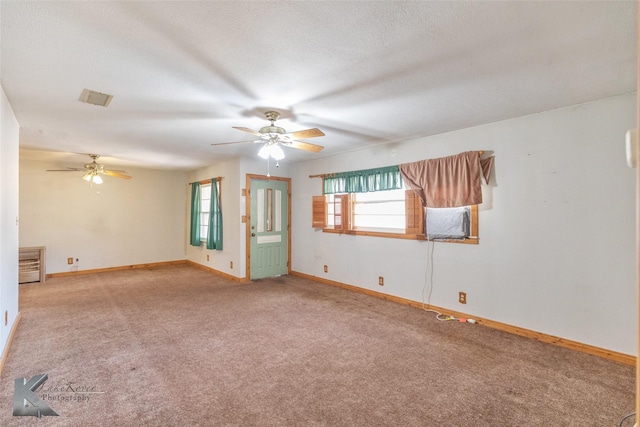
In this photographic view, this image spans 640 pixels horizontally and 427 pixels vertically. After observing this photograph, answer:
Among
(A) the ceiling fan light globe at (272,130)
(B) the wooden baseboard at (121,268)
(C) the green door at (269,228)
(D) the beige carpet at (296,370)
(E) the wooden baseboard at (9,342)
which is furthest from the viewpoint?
(B) the wooden baseboard at (121,268)

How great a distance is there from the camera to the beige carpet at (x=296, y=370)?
206 centimetres

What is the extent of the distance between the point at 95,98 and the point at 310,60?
6.85ft

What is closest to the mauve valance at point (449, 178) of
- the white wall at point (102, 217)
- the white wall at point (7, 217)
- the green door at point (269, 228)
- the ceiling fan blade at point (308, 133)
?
the ceiling fan blade at point (308, 133)

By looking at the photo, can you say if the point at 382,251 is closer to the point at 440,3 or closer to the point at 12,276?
the point at 440,3

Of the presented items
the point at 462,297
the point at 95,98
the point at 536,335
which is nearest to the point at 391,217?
the point at 462,297

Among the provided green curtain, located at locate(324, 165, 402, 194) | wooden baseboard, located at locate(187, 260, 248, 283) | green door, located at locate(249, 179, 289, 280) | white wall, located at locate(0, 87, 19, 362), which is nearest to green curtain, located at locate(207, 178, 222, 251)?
wooden baseboard, located at locate(187, 260, 248, 283)

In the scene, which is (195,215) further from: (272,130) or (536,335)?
(536,335)

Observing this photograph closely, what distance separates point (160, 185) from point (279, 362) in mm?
6399

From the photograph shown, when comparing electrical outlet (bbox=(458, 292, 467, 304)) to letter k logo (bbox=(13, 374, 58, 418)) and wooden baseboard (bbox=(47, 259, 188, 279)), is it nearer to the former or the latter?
letter k logo (bbox=(13, 374, 58, 418))

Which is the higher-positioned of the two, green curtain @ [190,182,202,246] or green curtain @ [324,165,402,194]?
green curtain @ [324,165,402,194]

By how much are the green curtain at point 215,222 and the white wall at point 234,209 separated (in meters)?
0.10

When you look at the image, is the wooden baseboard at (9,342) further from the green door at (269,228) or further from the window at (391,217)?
the window at (391,217)

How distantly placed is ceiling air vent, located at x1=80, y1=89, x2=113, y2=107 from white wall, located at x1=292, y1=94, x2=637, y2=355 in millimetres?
3656

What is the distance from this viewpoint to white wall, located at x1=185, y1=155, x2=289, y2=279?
5895 mm
